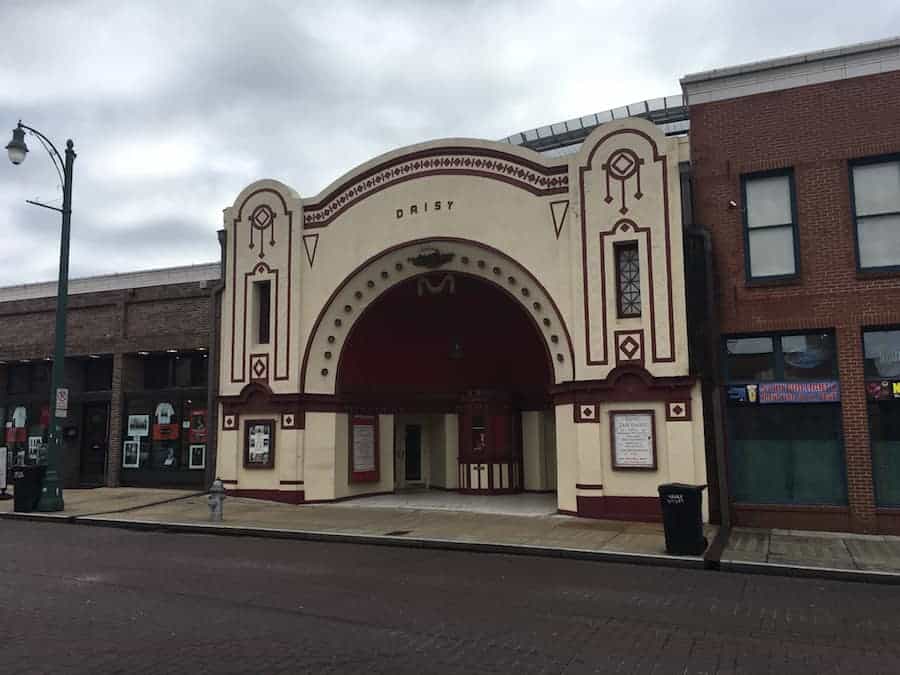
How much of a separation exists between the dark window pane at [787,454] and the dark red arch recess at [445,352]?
6.78m

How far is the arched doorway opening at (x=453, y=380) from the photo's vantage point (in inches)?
826

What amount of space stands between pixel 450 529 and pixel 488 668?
330 inches

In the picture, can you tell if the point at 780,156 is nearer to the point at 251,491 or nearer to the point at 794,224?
the point at 794,224

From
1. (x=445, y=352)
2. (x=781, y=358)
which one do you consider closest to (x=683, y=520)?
(x=781, y=358)

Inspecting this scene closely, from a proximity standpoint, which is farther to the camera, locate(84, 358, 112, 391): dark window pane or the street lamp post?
locate(84, 358, 112, 391): dark window pane

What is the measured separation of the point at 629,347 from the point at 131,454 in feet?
51.5

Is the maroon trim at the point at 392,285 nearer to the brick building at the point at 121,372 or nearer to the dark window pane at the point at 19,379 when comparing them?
the brick building at the point at 121,372

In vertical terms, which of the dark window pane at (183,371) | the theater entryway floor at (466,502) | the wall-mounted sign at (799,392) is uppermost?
the dark window pane at (183,371)

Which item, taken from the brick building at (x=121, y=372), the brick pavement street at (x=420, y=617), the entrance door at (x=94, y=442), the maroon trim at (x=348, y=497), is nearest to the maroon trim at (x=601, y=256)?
the brick pavement street at (x=420, y=617)

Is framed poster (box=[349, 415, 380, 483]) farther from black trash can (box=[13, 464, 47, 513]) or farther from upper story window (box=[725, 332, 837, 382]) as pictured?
upper story window (box=[725, 332, 837, 382])

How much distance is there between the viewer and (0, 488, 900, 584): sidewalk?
1139cm

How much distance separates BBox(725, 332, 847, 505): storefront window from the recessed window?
11660 millimetres

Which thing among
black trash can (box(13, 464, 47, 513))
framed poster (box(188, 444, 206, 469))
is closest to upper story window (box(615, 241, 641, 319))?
framed poster (box(188, 444, 206, 469))

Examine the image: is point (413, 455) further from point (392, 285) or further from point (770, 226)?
point (770, 226)
